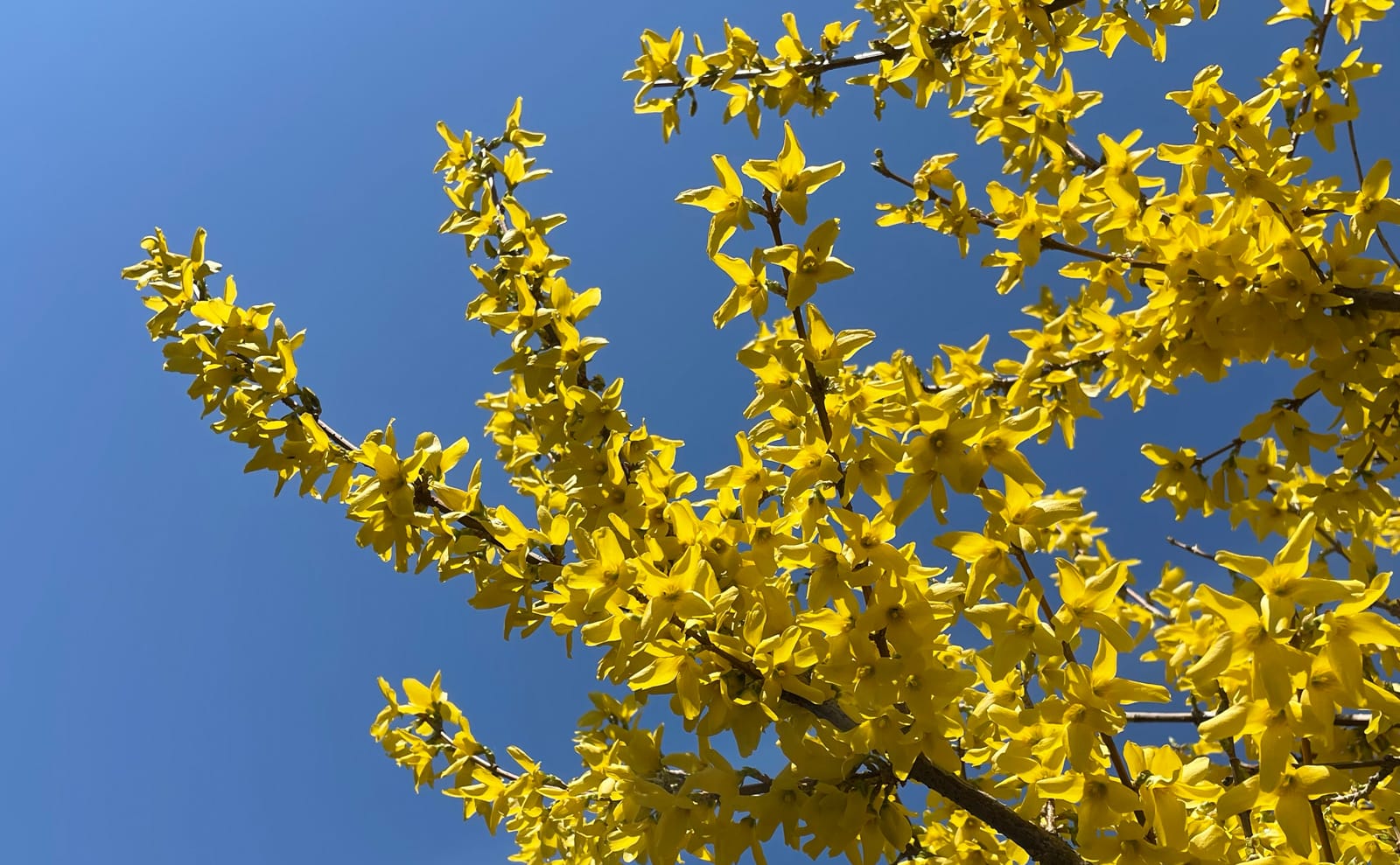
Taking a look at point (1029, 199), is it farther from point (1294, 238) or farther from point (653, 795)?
point (653, 795)

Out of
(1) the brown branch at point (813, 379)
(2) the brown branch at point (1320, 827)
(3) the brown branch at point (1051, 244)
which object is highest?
(3) the brown branch at point (1051, 244)

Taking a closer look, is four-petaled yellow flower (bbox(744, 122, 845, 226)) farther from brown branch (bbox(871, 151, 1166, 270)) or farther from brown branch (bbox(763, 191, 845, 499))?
brown branch (bbox(871, 151, 1166, 270))

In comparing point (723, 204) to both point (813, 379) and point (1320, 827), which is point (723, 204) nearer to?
point (813, 379)

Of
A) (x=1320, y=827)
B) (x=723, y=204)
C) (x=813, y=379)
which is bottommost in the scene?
(x=1320, y=827)

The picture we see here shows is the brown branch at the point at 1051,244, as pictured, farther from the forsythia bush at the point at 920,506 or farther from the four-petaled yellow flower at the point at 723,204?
the four-petaled yellow flower at the point at 723,204

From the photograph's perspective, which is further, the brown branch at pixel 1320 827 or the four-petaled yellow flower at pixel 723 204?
the brown branch at pixel 1320 827

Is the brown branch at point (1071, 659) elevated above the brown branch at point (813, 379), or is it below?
below

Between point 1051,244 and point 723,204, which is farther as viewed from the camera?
point 1051,244

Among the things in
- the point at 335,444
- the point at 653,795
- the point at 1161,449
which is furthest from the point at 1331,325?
the point at 335,444

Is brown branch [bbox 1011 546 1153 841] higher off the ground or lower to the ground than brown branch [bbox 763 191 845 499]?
lower

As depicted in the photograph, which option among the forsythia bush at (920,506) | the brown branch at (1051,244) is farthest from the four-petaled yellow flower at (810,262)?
the brown branch at (1051,244)

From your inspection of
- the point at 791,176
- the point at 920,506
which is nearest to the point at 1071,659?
the point at 920,506

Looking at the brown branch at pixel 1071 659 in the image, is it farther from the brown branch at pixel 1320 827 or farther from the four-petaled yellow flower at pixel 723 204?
the four-petaled yellow flower at pixel 723 204

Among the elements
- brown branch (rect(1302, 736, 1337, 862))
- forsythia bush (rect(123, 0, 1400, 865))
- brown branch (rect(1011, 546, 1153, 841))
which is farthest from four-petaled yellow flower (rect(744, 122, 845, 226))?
brown branch (rect(1302, 736, 1337, 862))
